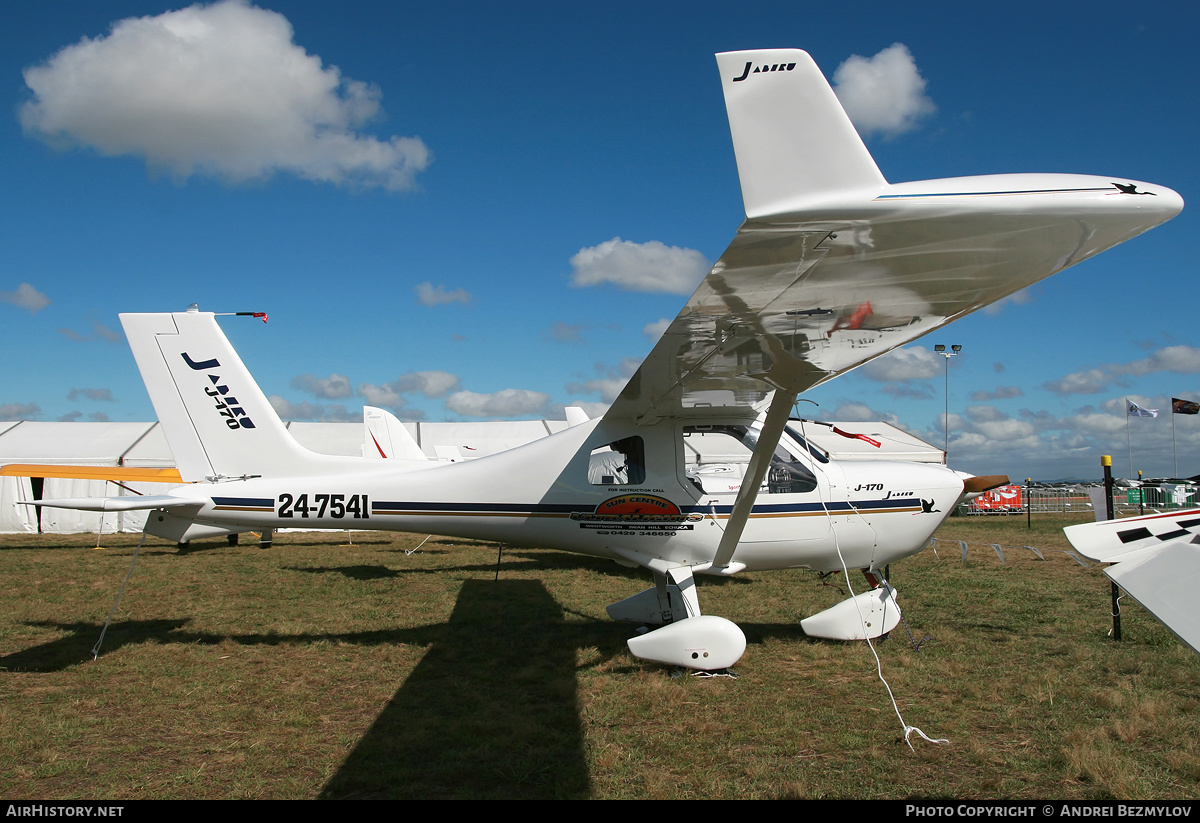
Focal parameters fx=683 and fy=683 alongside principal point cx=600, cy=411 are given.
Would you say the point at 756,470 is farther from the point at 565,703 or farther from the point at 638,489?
the point at 565,703

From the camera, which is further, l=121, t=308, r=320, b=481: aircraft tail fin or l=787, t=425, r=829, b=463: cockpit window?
l=787, t=425, r=829, b=463: cockpit window

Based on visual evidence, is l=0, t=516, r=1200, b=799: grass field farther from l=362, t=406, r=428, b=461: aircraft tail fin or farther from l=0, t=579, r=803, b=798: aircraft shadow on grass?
l=362, t=406, r=428, b=461: aircraft tail fin

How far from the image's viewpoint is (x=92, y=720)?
486 cm

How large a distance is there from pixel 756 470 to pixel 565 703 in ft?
7.80

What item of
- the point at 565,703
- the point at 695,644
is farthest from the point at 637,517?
the point at 565,703

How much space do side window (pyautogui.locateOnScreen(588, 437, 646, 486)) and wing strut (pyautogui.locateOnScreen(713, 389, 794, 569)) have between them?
101 cm

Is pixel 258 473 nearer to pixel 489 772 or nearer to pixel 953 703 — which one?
pixel 489 772

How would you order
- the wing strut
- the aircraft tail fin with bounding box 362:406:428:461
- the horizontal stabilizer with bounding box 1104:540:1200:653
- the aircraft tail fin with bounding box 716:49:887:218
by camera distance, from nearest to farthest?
the horizontal stabilizer with bounding box 1104:540:1200:653, the aircraft tail fin with bounding box 716:49:887:218, the wing strut, the aircraft tail fin with bounding box 362:406:428:461

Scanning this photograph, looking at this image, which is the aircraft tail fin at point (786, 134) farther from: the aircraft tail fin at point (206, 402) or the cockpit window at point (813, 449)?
the aircraft tail fin at point (206, 402)

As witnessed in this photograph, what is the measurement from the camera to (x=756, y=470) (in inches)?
221

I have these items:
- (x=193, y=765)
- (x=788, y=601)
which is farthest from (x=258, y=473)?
(x=788, y=601)

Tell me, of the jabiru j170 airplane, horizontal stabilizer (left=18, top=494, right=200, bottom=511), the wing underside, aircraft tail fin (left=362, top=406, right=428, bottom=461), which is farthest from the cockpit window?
aircraft tail fin (left=362, top=406, right=428, bottom=461)

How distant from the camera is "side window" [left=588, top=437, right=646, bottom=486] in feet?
22.0

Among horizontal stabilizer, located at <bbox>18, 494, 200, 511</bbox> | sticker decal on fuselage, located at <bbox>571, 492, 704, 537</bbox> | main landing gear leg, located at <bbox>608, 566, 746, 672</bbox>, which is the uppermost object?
horizontal stabilizer, located at <bbox>18, 494, 200, 511</bbox>
